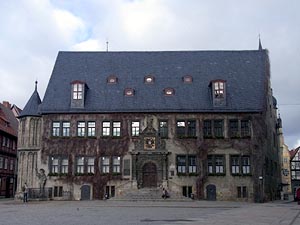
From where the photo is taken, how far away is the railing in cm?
4297

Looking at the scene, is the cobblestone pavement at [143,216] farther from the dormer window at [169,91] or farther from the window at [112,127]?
the dormer window at [169,91]

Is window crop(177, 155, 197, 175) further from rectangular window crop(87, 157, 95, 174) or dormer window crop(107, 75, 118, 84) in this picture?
dormer window crop(107, 75, 118, 84)

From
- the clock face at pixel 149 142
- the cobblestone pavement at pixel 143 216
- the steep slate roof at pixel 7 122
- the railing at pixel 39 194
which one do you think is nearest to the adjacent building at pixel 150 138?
the clock face at pixel 149 142

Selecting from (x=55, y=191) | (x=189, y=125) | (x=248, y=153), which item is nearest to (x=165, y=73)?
(x=189, y=125)

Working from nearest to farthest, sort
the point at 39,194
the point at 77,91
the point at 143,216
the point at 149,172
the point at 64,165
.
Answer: the point at 143,216
the point at 39,194
the point at 149,172
the point at 64,165
the point at 77,91

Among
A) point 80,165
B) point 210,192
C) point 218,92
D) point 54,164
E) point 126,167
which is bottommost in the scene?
point 210,192

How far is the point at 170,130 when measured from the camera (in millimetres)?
44469

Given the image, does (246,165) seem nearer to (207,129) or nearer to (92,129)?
(207,129)

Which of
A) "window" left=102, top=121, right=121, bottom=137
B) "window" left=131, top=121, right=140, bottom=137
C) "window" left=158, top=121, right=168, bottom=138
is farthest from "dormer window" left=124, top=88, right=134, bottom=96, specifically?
"window" left=158, top=121, right=168, bottom=138

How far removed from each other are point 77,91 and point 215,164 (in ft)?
52.8

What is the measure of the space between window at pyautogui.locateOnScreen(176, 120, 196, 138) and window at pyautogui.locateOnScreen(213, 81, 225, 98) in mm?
3750

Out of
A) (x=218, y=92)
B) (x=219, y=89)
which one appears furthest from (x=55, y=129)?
(x=219, y=89)

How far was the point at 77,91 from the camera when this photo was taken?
46094mm

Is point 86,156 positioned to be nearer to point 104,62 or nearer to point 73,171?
point 73,171
